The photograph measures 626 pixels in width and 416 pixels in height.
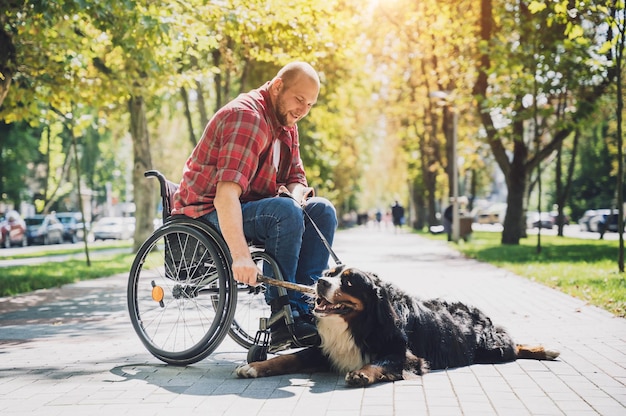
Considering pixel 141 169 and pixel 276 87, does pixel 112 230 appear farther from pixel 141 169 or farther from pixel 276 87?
pixel 276 87

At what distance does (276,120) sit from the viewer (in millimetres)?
5270

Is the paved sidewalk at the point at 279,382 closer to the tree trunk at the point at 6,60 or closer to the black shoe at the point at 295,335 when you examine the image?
the black shoe at the point at 295,335

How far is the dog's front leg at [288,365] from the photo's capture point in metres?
4.66

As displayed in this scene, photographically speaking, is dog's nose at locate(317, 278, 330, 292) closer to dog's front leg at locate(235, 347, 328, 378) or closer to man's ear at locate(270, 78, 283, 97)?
dog's front leg at locate(235, 347, 328, 378)

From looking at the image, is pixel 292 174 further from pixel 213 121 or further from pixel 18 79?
pixel 18 79

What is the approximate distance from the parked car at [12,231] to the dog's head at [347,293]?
1411 inches

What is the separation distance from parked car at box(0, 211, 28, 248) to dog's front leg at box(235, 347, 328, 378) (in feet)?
116

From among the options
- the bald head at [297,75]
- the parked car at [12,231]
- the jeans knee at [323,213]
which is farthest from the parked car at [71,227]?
the bald head at [297,75]

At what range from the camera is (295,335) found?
4.84 m

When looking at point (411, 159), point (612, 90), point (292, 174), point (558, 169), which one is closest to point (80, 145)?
point (411, 159)

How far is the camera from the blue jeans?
5.03 m

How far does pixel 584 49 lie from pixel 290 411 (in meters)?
15.6

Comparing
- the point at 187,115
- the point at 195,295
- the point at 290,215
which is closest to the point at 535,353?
the point at 290,215

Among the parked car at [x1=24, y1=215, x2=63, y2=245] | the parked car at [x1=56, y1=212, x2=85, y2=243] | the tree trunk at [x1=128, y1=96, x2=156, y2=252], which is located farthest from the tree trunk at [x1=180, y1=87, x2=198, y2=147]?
the parked car at [x1=56, y1=212, x2=85, y2=243]
